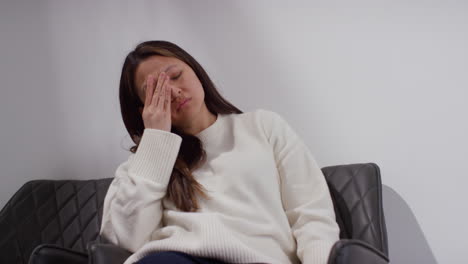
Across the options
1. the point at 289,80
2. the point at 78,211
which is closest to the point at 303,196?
the point at 289,80

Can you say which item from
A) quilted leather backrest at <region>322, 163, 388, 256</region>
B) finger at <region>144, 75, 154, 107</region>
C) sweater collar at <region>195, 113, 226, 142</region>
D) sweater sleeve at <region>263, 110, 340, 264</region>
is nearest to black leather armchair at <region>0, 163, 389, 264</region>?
quilted leather backrest at <region>322, 163, 388, 256</region>

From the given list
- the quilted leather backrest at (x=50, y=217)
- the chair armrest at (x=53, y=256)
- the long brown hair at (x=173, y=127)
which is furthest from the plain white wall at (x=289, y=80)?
the chair armrest at (x=53, y=256)

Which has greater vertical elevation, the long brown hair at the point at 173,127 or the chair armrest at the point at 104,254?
the long brown hair at the point at 173,127

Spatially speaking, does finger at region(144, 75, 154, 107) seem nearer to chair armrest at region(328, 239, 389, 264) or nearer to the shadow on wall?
chair armrest at region(328, 239, 389, 264)

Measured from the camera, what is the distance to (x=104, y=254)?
93 centimetres

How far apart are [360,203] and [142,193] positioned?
1.87 feet

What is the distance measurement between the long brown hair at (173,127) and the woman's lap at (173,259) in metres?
0.17

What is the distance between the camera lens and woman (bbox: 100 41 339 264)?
0.98m

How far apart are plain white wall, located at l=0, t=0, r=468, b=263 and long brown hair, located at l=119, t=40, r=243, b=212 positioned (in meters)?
0.30

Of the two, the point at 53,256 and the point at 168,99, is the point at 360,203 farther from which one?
the point at 53,256

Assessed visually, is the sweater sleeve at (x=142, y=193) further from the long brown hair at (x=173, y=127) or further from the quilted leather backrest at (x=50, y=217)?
the quilted leather backrest at (x=50, y=217)

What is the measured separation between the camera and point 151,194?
102cm

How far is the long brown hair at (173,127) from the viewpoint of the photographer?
1070mm

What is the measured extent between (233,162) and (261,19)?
63 cm
